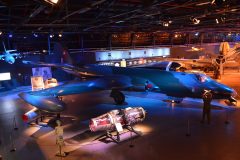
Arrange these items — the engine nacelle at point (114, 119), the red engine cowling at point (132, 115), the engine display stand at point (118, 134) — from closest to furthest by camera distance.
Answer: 1. the engine nacelle at point (114, 119)
2. the engine display stand at point (118, 134)
3. the red engine cowling at point (132, 115)

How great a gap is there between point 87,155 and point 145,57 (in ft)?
96.0

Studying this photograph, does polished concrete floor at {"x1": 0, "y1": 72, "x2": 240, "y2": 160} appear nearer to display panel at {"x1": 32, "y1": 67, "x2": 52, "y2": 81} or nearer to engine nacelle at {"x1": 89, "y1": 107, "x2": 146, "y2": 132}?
engine nacelle at {"x1": 89, "y1": 107, "x2": 146, "y2": 132}

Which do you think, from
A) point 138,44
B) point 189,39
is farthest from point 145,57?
point 189,39

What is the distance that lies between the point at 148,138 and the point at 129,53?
25.2 metres

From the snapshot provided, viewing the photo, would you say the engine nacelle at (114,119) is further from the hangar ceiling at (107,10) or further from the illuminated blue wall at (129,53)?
the illuminated blue wall at (129,53)

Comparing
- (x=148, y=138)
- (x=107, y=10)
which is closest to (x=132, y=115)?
(x=148, y=138)

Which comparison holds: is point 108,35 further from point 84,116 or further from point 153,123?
point 153,123

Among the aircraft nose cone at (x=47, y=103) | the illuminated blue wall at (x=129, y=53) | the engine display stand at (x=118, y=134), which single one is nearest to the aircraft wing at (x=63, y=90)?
the aircraft nose cone at (x=47, y=103)

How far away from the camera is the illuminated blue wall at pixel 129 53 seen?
107ft

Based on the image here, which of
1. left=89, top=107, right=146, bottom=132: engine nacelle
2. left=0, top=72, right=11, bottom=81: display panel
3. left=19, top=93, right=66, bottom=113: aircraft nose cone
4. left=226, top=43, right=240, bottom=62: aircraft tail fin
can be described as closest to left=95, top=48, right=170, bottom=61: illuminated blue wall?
left=0, top=72, right=11, bottom=81: display panel

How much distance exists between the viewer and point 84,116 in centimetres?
1537

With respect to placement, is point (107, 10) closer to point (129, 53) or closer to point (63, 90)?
point (63, 90)

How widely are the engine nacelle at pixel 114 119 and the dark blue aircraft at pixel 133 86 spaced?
10.00 feet

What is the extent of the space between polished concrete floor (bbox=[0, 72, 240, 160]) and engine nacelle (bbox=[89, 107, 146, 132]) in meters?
0.76
